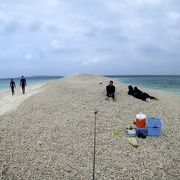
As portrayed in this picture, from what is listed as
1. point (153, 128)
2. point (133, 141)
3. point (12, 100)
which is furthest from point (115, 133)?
point (12, 100)

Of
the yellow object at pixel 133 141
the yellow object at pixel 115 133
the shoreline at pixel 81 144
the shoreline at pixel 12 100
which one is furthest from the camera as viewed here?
the shoreline at pixel 12 100

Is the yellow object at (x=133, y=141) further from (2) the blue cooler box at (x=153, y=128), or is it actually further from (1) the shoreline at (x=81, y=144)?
(2) the blue cooler box at (x=153, y=128)

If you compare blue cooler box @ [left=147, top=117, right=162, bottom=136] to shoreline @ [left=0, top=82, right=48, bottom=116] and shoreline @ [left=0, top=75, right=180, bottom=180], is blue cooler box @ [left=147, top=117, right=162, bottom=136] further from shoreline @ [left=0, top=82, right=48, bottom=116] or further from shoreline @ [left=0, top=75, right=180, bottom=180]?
shoreline @ [left=0, top=82, right=48, bottom=116]

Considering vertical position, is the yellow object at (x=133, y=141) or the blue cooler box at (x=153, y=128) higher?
the blue cooler box at (x=153, y=128)

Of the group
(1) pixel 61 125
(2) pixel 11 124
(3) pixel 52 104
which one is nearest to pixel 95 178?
(1) pixel 61 125

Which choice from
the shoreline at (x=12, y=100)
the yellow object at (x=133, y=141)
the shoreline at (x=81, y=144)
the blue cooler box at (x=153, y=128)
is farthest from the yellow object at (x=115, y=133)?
the shoreline at (x=12, y=100)

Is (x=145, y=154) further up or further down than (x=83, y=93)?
further down

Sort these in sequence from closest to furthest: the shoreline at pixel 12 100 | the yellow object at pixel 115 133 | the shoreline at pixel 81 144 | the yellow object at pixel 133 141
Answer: the shoreline at pixel 81 144
the yellow object at pixel 133 141
the yellow object at pixel 115 133
the shoreline at pixel 12 100

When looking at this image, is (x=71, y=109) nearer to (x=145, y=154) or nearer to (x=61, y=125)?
(x=61, y=125)

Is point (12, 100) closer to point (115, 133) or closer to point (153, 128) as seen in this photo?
point (115, 133)

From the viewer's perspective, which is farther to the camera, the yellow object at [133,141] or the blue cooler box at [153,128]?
the blue cooler box at [153,128]

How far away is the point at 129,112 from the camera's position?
17.8 meters

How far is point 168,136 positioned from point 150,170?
3.41 metres

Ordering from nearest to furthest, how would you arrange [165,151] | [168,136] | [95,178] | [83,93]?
[95,178] → [165,151] → [168,136] → [83,93]
